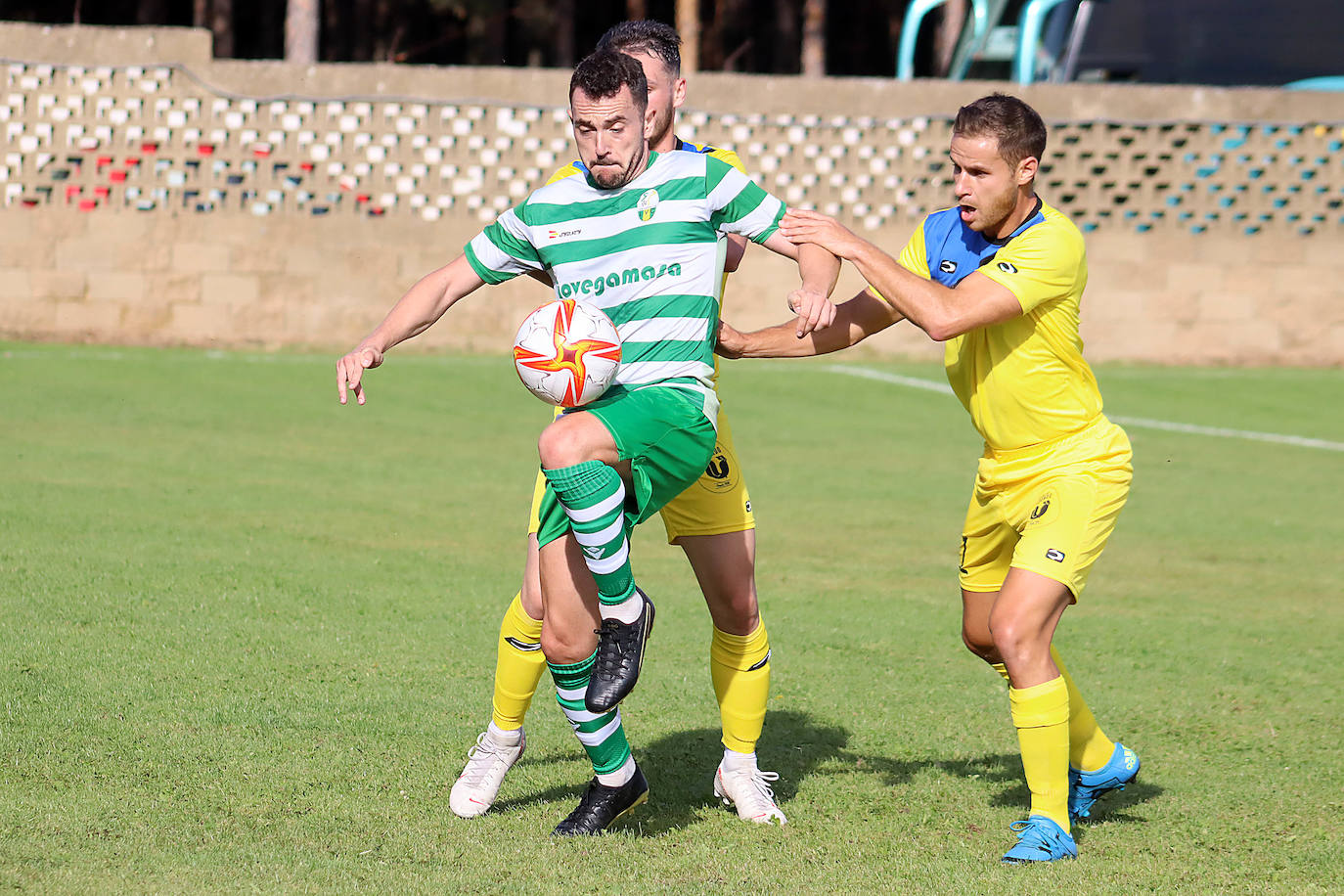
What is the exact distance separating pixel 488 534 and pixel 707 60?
23202mm

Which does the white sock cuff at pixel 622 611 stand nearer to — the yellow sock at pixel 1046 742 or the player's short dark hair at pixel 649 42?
the yellow sock at pixel 1046 742

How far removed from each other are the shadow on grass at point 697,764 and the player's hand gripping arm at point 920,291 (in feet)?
5.02

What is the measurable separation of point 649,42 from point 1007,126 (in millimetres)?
1160

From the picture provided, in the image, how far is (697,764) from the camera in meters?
5.12

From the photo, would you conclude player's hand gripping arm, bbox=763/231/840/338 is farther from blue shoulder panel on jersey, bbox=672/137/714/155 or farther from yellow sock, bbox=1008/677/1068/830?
yellow sock, bbox=1008/677/1068/830

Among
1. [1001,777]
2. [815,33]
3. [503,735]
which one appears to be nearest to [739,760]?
[503,735]

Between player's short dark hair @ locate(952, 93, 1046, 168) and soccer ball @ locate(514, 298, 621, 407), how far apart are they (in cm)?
117

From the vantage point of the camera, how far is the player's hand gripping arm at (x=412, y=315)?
14.5ft

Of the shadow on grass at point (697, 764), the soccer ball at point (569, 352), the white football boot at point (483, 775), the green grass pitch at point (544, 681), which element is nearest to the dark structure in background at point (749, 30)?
the green grass pitch at point (544, 681)

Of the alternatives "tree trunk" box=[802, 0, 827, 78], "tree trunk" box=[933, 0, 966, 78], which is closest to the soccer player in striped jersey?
"tree trunk" box=[802, 0, 827, 78]

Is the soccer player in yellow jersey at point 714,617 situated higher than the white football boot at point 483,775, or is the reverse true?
the soccer player in yellow jersey at point 714,617

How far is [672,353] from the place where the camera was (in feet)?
14.5

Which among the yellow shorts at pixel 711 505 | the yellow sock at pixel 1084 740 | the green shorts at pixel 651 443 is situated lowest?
the yellow sock at pixel 1084 740

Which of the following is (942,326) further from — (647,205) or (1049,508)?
(647,205)
